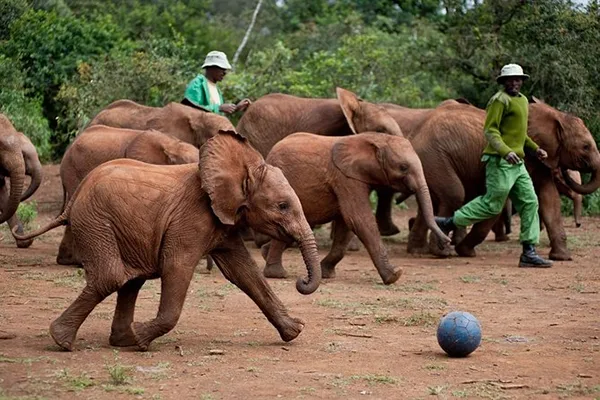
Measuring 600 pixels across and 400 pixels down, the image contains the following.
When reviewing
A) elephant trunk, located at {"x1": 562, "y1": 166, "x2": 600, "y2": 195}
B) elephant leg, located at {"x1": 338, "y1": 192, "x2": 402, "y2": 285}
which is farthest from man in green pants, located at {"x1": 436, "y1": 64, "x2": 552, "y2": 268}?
elephant leg, located at {"x1": 338, "y1": 192, "x2": 402, "y2": 285}

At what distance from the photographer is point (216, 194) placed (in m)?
8.66

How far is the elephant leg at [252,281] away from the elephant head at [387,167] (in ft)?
12.3

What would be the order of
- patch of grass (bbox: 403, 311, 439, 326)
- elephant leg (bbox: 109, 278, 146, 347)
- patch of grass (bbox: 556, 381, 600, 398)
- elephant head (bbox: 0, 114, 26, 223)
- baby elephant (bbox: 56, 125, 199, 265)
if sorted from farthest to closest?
elephant head (bbox: 0, 114, 26, 223)
baby elephant (bbox: 56, 125, 199, 265)
patch of grass (bbox: 403, 311, 439, 326)
elephant leg (bbox: 109, 278, 146, 347)
patch of grass (bbox: 556, 381, 600, 398)

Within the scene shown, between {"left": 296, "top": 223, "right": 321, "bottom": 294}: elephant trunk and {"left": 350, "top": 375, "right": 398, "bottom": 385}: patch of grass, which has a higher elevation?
{"left": 296, "top": 223, "right": 321, "bottom": 294}: elephant trunk

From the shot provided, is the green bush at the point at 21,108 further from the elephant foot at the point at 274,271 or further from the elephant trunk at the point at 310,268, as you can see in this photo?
the elephant trunk at the point at 310,268

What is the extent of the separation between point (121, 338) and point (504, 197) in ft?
20.1

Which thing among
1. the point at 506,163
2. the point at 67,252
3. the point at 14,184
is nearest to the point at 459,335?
the point at 506,163

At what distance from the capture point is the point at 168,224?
8.65m

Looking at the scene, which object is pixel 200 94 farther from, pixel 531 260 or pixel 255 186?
pixel 255 186

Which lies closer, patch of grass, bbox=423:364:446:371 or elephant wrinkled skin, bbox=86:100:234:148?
patch of grass, bbox=423:364:446:371

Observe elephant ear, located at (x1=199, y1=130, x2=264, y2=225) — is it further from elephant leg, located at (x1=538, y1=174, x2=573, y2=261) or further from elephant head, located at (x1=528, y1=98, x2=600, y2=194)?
elephant leg, located at (x1=538, y1=174, x2=573, y2=261)

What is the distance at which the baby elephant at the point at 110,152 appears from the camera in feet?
43.3

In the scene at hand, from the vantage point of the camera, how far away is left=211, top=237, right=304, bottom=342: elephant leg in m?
9.02

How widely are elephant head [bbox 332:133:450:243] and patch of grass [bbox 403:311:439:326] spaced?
2.33 meters
